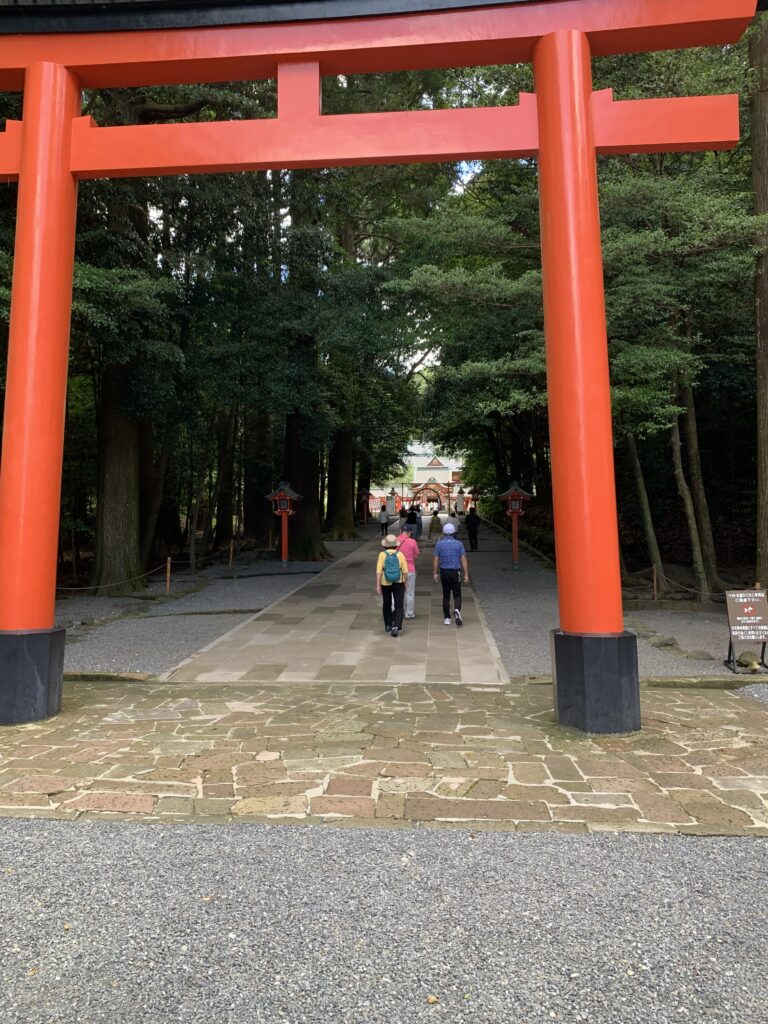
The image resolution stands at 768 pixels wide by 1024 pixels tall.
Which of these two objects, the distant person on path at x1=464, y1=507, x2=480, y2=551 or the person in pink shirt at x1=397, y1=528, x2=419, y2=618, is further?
the distant person on path at x1=464, y1=507, x2=480, y2=551

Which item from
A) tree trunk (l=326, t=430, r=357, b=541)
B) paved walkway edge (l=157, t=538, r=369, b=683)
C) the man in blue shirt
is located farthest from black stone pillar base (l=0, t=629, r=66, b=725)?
tree trunk (l=326, t=430, r=357, b=541)

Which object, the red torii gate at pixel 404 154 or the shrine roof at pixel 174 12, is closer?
the red torii gate at pixel 404 154

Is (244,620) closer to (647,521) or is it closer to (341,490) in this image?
(647,521)

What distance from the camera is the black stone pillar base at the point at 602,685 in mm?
4934

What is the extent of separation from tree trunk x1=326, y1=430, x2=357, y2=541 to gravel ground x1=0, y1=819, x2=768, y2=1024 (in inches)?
939

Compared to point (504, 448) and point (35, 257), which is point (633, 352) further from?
point (504, 448)

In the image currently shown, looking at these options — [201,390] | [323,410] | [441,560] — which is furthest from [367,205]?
[441,560]

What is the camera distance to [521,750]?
182 inches

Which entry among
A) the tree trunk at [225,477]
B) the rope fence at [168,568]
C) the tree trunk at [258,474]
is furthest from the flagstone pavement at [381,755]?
the tree trunk at [258,474]

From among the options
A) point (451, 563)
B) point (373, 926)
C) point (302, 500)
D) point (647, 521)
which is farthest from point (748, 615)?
point (302, 500)

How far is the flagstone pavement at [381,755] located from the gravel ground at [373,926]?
0.27 meters

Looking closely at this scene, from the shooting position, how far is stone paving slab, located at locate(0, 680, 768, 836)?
3648 mm

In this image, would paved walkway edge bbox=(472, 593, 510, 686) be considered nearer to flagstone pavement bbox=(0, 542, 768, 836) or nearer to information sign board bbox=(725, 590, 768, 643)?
flagstone pavement bbox=(0, 542, 768, 836)

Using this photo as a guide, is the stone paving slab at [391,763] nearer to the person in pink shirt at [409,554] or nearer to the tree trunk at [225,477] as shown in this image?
the person in pink shirt at [409,554]
